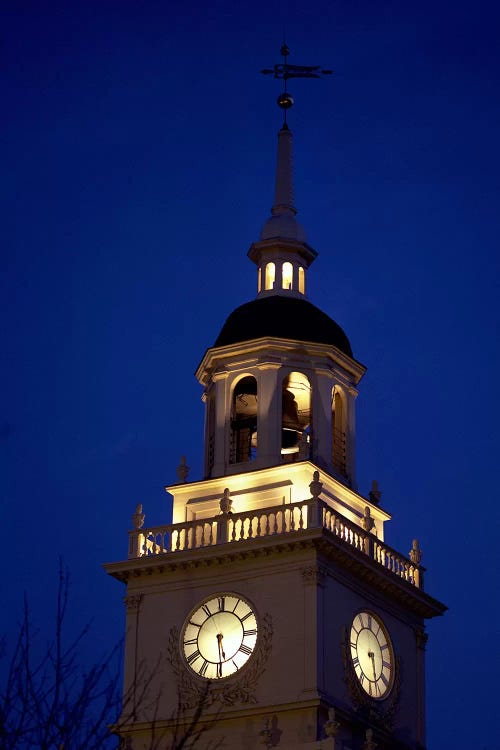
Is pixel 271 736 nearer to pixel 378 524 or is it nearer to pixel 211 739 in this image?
pixel 211 739

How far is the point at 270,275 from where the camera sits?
51719mm

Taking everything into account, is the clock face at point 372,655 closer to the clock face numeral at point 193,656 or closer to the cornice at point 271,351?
the clock face numeral at point 193,656

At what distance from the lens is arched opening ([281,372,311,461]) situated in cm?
4881

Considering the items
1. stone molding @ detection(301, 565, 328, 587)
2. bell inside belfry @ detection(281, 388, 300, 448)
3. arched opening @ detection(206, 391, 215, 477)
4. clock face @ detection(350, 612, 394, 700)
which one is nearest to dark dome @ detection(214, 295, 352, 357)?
arched opening @ detection(206, 391, 215, 477)

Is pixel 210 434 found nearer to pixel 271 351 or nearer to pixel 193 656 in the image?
pixel 271 351

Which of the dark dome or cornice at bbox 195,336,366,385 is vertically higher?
the dark dome

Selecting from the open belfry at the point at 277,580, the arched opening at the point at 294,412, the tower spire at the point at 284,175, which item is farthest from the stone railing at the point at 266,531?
the tower spire at the point at 284,175

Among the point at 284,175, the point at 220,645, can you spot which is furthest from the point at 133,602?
the point at 284,175

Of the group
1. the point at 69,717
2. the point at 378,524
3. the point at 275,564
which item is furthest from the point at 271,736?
the point at 69,717

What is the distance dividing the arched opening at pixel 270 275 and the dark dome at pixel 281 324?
3.40ft

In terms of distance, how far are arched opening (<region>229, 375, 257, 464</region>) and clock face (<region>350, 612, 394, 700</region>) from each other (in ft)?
17.5

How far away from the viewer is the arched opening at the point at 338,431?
160 ft

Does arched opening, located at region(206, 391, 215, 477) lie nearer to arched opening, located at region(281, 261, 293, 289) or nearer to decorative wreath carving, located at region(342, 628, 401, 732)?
arched opening, located at region(281, 261, 293, 289)

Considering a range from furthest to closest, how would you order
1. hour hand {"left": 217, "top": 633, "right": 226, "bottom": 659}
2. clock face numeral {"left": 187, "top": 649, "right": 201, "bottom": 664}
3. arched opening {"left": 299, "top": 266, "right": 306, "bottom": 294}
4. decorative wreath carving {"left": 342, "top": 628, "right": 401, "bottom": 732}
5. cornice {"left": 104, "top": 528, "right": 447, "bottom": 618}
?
arched opening {"left": 299, "top": 266, "right": 306, "bottom": 294} < clock face numeral {"left": 187, "top": 649, "right": 201, "bottom": 664} < hour hand {"left": 217, "top": 633, "right": 226, "bottom": 659} < cornice {"left": 104, "top": 528, "right": 447, "bottom": 618} < decorative wreath carving {"left": 342, "top": 628, "right": 401, "bottom": 732}
